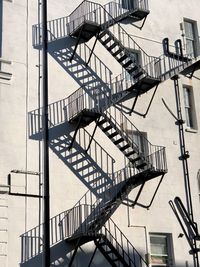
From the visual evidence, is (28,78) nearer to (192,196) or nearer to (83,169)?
(83,169)

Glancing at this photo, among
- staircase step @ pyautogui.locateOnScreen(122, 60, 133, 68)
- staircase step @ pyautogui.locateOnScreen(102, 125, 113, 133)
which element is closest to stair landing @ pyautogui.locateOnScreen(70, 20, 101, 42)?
staircase step @ pyautogui.locateOnScreen(122, 60, 133, 68)

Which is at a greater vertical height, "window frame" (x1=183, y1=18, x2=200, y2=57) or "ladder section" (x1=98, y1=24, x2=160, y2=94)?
"window frame" (x1=183, y1=18, x2=200, y2=57)

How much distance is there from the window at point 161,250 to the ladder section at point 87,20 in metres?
9.43

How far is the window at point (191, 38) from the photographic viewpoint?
95.3ft

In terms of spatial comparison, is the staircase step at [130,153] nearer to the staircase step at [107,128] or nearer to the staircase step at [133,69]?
the staircase step at [107,128]

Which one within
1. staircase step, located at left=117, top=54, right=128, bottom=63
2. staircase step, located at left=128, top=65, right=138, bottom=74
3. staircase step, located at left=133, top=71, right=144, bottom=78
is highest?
staircase step, located at left=117, top=54, right=128, bottom=63

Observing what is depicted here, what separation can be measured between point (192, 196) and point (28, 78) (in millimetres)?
9202

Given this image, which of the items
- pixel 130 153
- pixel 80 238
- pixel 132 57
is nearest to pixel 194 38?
pixel 132 57

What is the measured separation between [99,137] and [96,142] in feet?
1.02

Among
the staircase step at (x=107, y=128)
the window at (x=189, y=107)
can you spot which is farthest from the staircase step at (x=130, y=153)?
the window at (x=189, y=107)

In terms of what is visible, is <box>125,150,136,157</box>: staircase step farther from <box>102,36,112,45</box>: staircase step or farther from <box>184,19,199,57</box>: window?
Answer: <box>184,19,199,57</box>: window

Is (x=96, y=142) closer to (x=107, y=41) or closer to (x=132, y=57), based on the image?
(x=132, y=57)

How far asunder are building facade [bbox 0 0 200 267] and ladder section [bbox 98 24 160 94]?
0.17 ft

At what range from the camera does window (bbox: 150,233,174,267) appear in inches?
923
